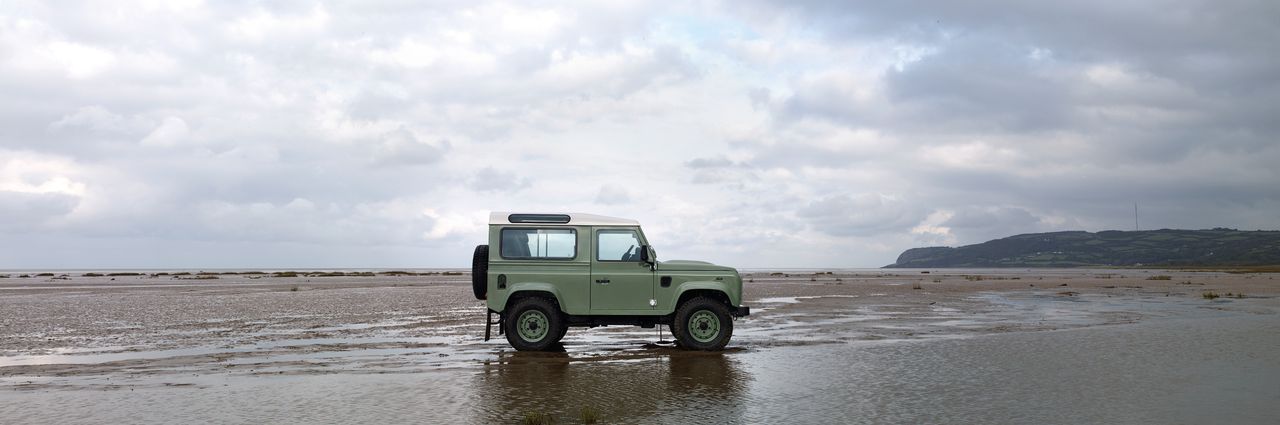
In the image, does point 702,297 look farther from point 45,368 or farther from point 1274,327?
point 1274,327

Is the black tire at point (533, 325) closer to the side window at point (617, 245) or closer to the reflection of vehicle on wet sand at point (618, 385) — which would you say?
the reflection of vehicle on wet sand at point (618, 385)

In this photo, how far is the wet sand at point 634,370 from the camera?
8.63m

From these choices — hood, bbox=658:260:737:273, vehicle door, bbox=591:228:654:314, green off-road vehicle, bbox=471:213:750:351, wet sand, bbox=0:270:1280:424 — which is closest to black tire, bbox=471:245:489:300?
green off-road vehicle, bbox=471:213:750:351

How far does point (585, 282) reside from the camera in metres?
14.7

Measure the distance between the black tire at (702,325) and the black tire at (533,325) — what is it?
2214 millimetres

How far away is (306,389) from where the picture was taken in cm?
1003

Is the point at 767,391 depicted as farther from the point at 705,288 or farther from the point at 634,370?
the point at 705,288

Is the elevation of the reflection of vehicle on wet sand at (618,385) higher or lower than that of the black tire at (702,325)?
lower

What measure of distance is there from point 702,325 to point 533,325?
309cm

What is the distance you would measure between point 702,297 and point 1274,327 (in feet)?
44.9

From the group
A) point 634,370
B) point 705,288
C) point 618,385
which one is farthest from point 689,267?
point 618,385

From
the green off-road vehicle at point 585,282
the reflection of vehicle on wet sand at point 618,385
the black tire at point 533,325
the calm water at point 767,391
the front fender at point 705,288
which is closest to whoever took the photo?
the calm water at point 767,391

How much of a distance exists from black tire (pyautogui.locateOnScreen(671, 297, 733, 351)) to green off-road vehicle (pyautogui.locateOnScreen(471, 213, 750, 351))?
0.06 ft

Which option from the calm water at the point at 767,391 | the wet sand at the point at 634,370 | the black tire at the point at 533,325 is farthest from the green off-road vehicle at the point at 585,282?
the calm water at the point at 767,391
